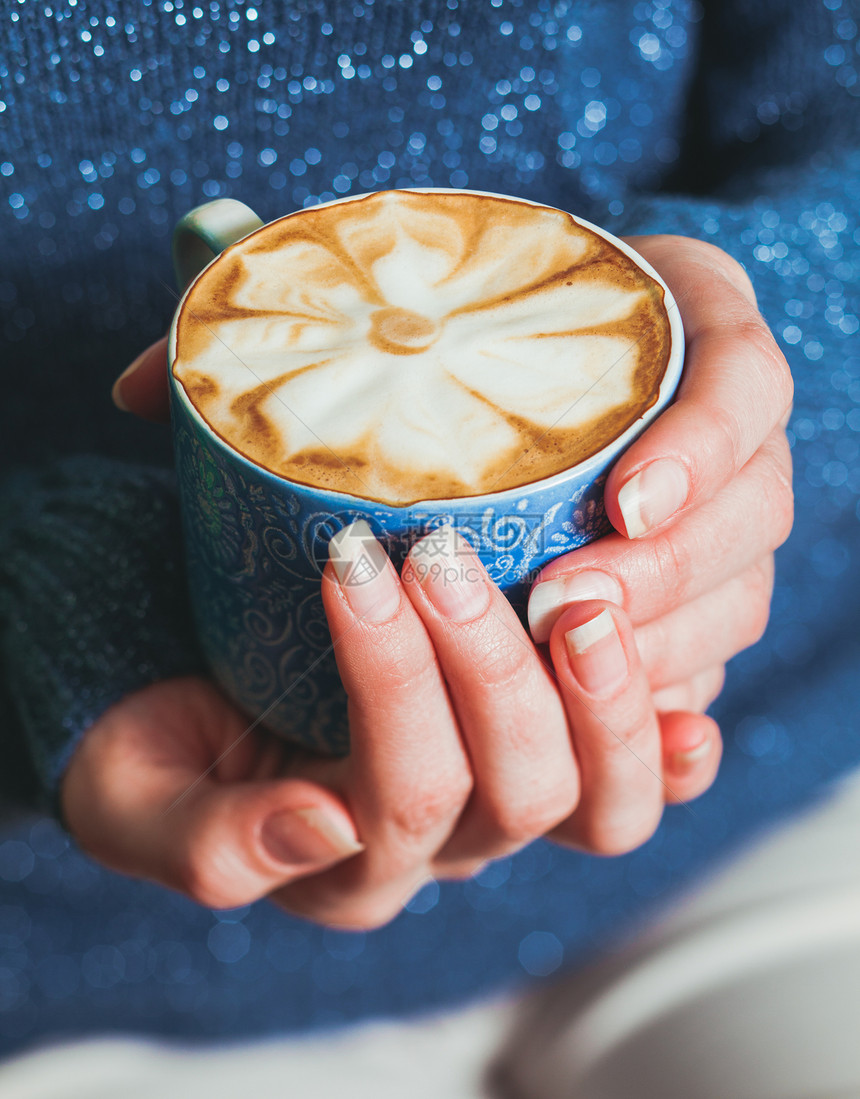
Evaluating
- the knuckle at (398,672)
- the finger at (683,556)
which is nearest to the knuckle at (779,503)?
the finger at (683,556)

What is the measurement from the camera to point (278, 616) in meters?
0.42

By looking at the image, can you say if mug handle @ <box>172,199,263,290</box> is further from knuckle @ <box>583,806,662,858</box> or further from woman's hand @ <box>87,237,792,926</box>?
knuckle @ <box>583,806,662,858</box>

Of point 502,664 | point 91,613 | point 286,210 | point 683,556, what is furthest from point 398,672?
point 286,210

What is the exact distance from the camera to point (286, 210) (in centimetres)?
71

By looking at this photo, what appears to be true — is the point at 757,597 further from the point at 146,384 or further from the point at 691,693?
the point at 146,384

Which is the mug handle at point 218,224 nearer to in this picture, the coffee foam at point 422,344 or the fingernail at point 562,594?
the coffee foam at point 422,344

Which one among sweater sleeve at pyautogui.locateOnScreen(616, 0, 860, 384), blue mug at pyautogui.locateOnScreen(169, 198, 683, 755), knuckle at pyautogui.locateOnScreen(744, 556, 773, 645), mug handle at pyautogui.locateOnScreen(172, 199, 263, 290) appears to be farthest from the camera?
Result: sweater sleeve at pyautogui.locateOnScreen(616, 0, 860, 384)

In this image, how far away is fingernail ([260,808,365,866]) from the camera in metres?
0.47

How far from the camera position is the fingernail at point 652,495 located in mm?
357

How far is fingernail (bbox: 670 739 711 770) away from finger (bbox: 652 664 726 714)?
33 mm

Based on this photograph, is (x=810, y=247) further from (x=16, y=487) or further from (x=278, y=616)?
(x=16, y=487)

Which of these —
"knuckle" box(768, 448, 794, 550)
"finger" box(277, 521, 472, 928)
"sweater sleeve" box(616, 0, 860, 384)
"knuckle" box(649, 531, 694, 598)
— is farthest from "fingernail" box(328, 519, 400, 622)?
"sweater sleeve" box(616, 0, 860, 384)

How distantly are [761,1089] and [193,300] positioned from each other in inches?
23.0

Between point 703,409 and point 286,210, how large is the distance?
0.45m
